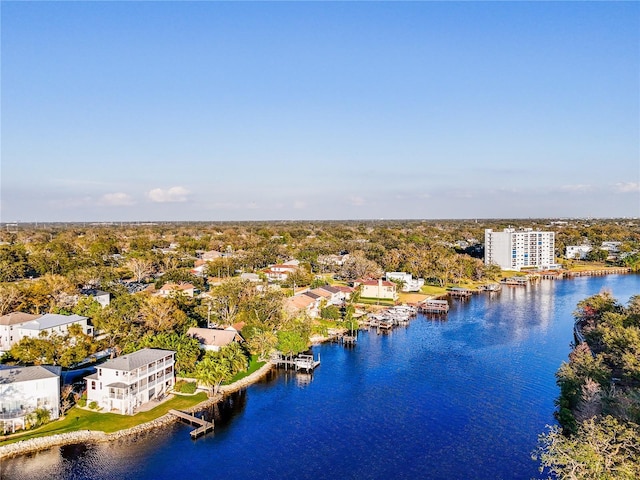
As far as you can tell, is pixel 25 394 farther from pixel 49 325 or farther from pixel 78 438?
pixel 49 325

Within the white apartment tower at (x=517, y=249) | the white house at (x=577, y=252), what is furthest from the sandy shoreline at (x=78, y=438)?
the white house at (x=577, y=252)

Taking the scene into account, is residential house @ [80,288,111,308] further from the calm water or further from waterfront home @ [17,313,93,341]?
the calm water

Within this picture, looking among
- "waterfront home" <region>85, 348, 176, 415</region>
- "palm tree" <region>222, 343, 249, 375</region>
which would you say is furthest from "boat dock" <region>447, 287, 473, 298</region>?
"waterfront home" <region>85, 348, 176, 415</region>

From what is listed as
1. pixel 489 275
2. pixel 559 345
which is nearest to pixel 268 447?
pixel 559 345

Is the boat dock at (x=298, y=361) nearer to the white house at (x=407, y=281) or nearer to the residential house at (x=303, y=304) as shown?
the residential house at (x=303, y=304)

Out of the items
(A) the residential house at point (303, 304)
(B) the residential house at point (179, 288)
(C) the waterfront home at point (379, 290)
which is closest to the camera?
(A) the residential house at point (303, 304)

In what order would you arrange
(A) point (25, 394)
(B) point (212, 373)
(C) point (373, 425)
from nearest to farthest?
(A) point (25, 394) < (C) point (373, 425) < (B) point (212, 373)

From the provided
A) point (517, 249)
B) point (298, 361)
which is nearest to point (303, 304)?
point (298, 361)

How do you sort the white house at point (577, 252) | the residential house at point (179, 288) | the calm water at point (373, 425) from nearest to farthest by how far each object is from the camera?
the calm water at point (373, 425), the residential house at point (179, 288), the white house at point (577, 252)
